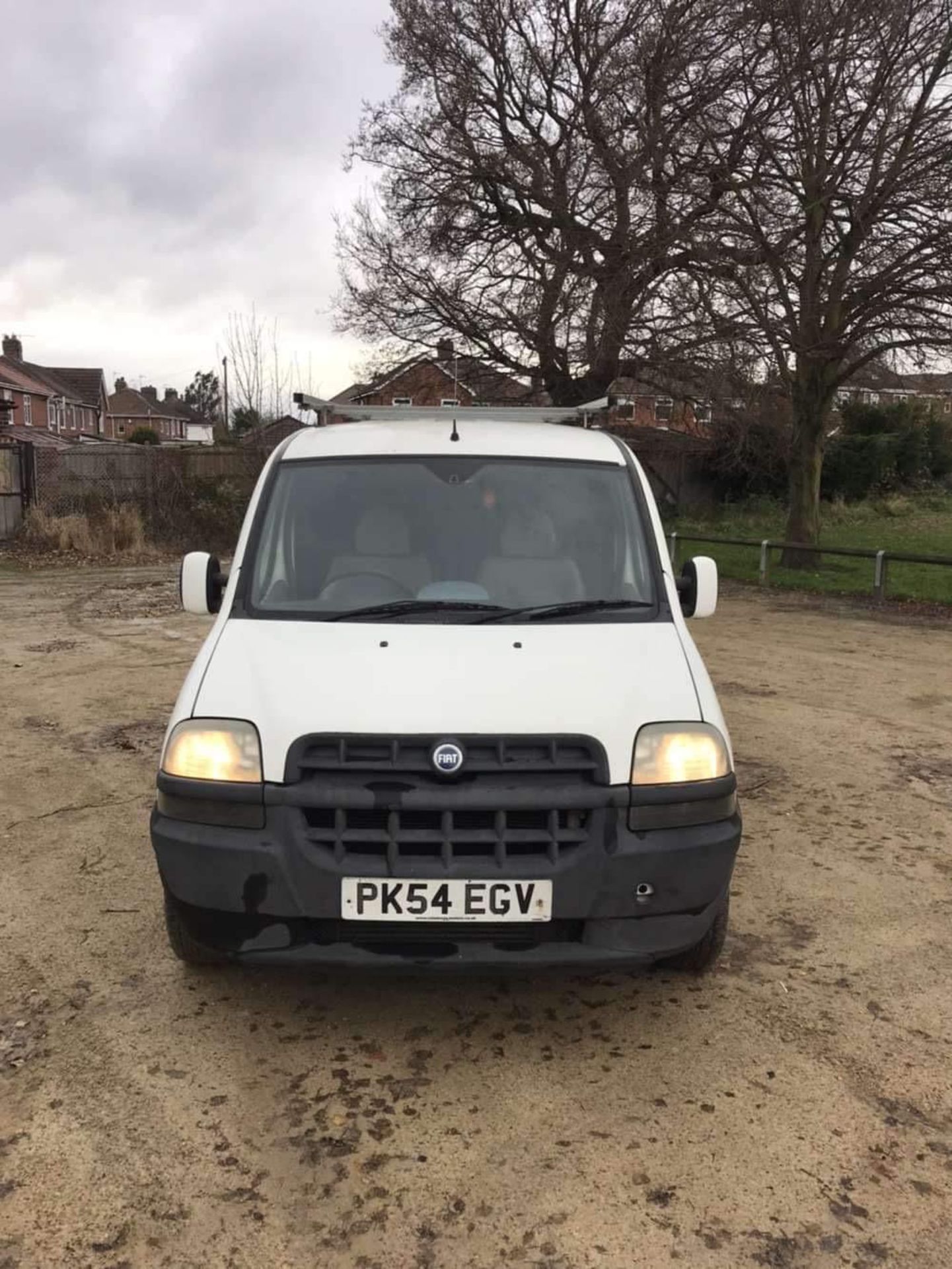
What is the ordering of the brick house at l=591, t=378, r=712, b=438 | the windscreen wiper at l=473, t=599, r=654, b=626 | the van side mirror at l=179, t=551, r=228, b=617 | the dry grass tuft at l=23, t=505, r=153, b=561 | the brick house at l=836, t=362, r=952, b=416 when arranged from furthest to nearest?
1. the dry grass tuft at l=23, t=505, r=153, b=561
2. the brick house at l=591, t=378, r=712, b=438
3. the brick house at l=836, t=362, r=952, b=416
4. the van side mirror at l=179, t=551, r=228, b=617
5. the windscreen wiper at l=473, t=599, r=654, b=626

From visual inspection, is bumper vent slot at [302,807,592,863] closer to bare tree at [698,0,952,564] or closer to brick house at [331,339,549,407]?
bare tree at [698,0,952,564]

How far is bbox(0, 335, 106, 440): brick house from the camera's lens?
59.9m

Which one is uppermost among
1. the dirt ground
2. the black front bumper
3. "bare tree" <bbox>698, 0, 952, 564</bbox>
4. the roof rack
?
"bare tree" <bbox>698, 0, 952, 564</bbox>

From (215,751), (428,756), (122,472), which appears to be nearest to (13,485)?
(122,472)

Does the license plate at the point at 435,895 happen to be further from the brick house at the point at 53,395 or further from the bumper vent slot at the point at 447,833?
the brick house at the point at 53,395

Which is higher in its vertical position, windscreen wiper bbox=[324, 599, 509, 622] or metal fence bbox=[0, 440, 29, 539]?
metal fence bbox=[0, 440, 29, 539]

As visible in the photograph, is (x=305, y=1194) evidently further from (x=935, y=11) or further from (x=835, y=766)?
(x=935, y=11)

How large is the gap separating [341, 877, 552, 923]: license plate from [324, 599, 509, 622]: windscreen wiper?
3.61 feet

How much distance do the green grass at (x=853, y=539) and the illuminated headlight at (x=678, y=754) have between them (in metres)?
12.7

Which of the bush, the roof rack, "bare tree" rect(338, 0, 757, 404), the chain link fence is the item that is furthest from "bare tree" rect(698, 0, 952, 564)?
the bush

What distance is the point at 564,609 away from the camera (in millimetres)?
3809

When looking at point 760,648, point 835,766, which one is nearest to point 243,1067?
point 835,766


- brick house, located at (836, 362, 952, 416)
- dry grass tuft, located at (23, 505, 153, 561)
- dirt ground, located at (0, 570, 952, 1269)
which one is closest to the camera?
dirt ground, located at (0, 570, 952, 1269)

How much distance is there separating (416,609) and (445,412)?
1744 millimetres
